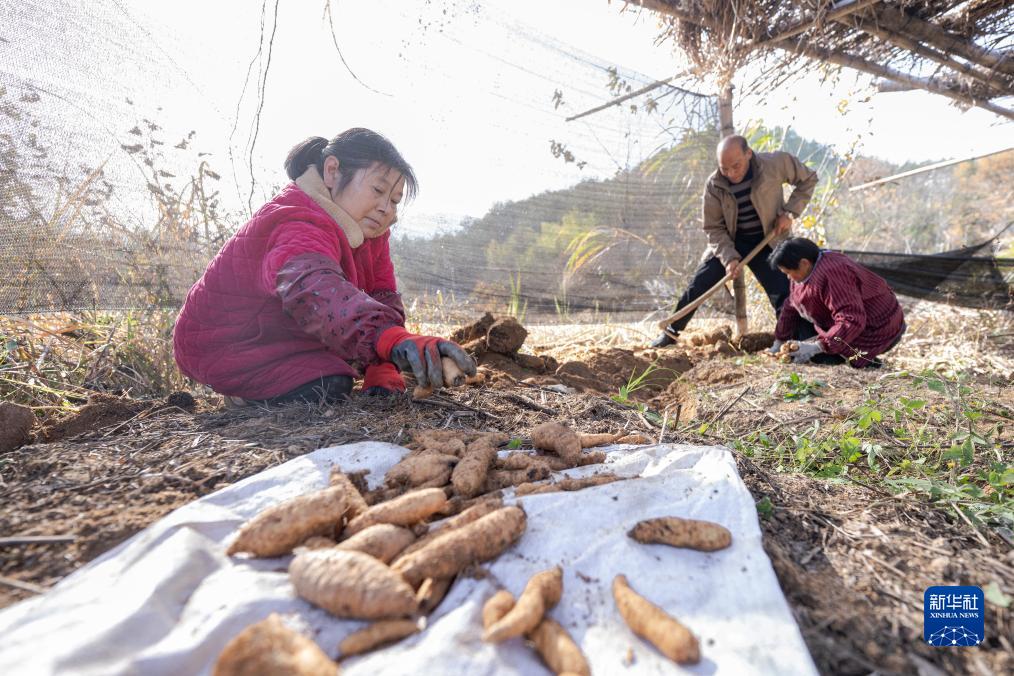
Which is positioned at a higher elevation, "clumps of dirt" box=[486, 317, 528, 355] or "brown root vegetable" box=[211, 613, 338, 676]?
"clumps of dirt" box=[486, 317, 528, 355]

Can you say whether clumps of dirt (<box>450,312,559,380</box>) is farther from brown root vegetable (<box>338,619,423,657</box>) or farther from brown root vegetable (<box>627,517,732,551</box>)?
brown root vegetable (<box>338,619,423,657</box>)

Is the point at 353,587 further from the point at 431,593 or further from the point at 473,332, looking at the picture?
the point at 473,332

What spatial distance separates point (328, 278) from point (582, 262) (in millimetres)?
3917

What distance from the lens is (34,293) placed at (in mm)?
2596

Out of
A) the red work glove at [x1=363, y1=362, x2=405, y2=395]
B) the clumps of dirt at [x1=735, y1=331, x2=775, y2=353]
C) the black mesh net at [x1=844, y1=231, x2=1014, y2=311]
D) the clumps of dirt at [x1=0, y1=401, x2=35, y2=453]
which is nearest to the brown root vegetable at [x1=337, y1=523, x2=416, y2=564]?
the red work glove at [x1=363, y1=362, x2=405, y2=395]

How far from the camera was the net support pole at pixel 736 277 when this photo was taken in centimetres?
481

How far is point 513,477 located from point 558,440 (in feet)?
0.81

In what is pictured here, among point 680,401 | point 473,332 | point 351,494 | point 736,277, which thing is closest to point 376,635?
point 351,494

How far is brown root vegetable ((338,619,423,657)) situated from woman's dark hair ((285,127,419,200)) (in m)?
1.83

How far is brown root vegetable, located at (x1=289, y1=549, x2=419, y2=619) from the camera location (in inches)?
30.8

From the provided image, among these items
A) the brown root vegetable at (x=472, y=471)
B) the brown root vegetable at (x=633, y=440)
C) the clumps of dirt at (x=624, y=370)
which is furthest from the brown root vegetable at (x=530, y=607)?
the clumps of dirt at (x=624, y=370)

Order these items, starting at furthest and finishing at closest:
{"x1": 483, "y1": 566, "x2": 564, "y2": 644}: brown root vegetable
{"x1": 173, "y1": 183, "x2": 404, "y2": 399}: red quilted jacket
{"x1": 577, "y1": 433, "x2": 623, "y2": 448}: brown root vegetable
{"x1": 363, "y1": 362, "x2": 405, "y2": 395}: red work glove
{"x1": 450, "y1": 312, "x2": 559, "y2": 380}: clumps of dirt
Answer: {"x1": 450, "y1": 312, "x2": 559, "y2": 380}: clumps of dirt → {"x1": 363, "y1": 362, "x2": 405, "y2": 395}: red work glove → {"x1": 173, "y1": 183, "x2": 404, "y2": 399}: red quilted jacket → {"x1": 577, "y1": 433, "x2": 623, "y2": 448}: brown root vegetable → {"x1": 483, "y1": 566, "x2": 564, "y2": 644}: brown root vegetable

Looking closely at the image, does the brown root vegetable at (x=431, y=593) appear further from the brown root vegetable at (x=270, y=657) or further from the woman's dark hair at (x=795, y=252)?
the woman's dark hair at (x=795, y=252)

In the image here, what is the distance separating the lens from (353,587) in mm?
791
